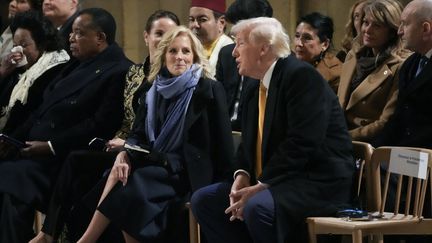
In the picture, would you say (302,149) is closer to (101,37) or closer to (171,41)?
(171,41)

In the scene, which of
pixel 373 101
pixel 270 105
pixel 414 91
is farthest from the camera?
pixel 373 101

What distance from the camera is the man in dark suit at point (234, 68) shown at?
20.1ft

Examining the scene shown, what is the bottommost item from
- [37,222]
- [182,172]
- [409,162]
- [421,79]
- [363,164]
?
[37,222]

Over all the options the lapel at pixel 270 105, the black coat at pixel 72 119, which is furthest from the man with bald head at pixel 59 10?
the lapel at pixel 270 105

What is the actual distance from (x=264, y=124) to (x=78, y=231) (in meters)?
1.67

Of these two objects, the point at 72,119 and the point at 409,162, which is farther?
the point at 72,119

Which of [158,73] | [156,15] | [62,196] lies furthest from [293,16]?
[62,196]

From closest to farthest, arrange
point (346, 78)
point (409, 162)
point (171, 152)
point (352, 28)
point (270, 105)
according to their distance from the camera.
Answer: point (409, 162) → point (270, 105) → point (171, 152) → point (346, 78) → point (352, 28)

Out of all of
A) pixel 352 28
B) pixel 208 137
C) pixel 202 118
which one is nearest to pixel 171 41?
pixel 202 118

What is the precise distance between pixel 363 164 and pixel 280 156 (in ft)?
1.39

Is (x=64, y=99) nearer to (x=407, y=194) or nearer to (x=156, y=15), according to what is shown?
(x=156, y=15)

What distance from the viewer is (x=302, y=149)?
4.73m

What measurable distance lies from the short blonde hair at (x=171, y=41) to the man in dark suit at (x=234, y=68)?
292 millimetres

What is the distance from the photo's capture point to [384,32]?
5629 millimetres
